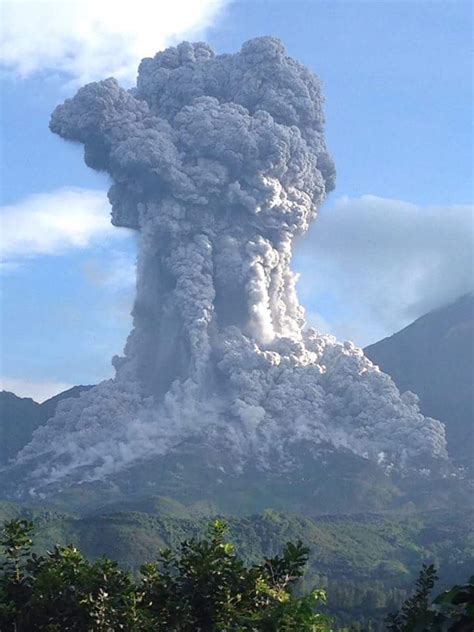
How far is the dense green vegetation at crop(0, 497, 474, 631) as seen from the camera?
116 metres

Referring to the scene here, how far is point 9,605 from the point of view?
23375 millimetres

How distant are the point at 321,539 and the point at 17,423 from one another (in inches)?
2869

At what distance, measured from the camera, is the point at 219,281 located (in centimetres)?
15188

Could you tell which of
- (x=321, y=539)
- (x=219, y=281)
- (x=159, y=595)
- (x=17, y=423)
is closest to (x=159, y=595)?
(x=159, y=595)

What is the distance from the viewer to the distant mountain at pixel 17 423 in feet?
599

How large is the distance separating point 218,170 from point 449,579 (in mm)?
61981

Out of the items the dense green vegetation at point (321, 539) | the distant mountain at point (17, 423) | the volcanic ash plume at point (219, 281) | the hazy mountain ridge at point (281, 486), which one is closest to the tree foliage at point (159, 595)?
the dense green vegetation at point (321, 539)

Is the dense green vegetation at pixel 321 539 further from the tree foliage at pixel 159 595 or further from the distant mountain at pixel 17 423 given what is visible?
the tree foliage at pixel 159 595

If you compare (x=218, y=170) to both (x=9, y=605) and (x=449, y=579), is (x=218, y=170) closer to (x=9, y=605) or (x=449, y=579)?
(x=449, y=579)

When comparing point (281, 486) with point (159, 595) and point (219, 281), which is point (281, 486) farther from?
point (159, 595)

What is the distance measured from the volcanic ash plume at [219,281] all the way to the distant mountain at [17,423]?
1202 centimetres

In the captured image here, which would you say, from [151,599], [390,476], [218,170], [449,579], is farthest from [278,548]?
[151,599]

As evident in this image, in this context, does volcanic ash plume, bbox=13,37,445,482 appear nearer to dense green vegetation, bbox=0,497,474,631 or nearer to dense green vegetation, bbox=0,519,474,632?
dense green vegetation, bbox=0,497,474,631

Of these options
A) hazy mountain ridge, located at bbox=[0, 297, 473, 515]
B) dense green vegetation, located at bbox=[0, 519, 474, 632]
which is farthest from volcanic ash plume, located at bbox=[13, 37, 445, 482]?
dense green vegetation, located at bbox=[0, 519, 474, 632]
